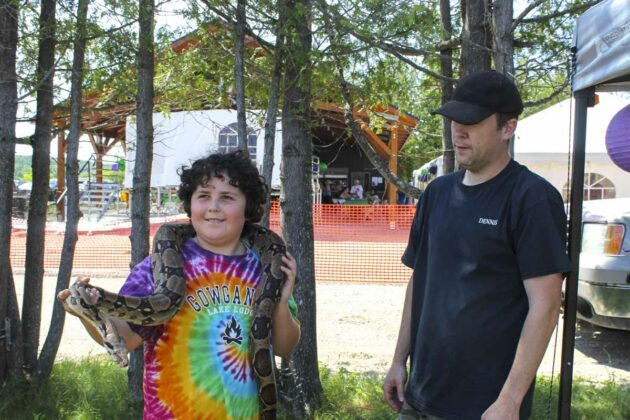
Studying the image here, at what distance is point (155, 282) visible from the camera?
7.06 ft

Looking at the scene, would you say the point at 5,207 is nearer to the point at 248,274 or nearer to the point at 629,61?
the point at 248,274

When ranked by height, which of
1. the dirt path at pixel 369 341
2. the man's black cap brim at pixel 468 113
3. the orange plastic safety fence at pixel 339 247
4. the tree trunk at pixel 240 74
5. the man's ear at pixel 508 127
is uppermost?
the tree trunk at pixel 240 74

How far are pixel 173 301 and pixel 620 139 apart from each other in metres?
2.77

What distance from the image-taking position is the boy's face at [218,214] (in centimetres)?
218

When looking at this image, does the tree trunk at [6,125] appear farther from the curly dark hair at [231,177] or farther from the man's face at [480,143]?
the man's face at [480,143]

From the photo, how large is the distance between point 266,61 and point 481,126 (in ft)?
9.99

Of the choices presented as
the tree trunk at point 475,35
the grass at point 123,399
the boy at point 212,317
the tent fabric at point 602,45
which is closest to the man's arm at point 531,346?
the boy at point 212,317

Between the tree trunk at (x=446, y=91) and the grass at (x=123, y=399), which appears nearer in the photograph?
the grass at (x=123, y=399)

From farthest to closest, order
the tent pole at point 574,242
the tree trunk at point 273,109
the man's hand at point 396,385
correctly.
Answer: the tree trunk at point 273,109 < the tent pole at point 574,242 < the man's hand at point 396,385

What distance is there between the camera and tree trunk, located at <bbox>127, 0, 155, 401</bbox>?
165 inches

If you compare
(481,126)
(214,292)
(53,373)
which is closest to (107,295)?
(214,292)

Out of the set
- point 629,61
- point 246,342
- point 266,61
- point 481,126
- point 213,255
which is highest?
point 266,61

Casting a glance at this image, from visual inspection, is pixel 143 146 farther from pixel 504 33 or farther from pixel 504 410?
pixel 504 410

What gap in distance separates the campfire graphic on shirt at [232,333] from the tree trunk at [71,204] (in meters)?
2.68
